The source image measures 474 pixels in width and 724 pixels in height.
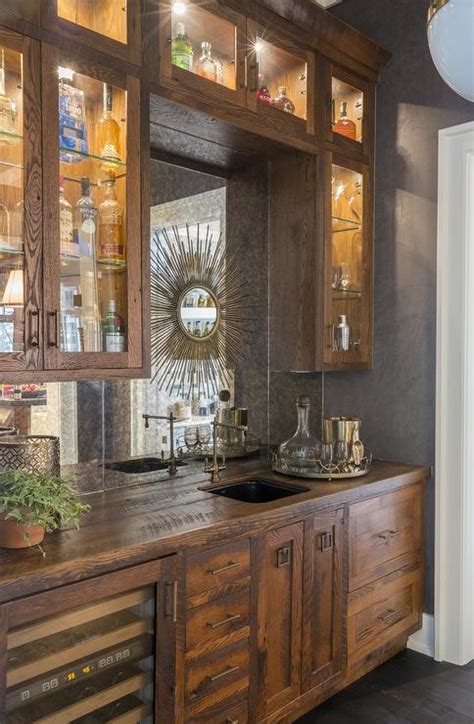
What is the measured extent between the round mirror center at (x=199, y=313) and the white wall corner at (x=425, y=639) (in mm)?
1755

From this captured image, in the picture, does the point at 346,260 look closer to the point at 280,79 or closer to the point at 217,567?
the point at 280,79

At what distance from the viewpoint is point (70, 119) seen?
1.88 m

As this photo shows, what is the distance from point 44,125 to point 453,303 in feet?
6.47

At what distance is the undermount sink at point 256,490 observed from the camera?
8.17 feet

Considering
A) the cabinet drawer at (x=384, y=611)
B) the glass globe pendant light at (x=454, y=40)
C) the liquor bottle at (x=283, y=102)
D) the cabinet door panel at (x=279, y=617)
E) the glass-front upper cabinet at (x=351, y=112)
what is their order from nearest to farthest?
the glass globe pendant light at (x=454, y=40)
the cabinet door panel at (x=279, y=617)
the cabinet drawer at (x=384, y=611)
the liquor bottle at (x=283, y=102)
the glass-front upper cabinet at (x=351, y=112)

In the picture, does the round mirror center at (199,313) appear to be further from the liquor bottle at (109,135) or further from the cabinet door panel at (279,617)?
the cabinet door panel at (279,617)

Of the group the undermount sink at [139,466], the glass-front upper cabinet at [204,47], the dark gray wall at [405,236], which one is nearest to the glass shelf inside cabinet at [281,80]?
the glass-front upper cabinet at [204,47]

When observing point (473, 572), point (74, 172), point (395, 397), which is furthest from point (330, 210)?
point (473, 572)

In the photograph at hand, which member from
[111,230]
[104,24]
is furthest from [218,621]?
[104,24]

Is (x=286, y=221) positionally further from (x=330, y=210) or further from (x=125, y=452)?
(x=125, y=452)

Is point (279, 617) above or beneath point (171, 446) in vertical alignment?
beneath

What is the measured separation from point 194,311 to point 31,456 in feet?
3.72

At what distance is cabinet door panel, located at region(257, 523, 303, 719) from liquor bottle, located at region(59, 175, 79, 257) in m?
1.16

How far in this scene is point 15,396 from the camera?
6.72 feet
